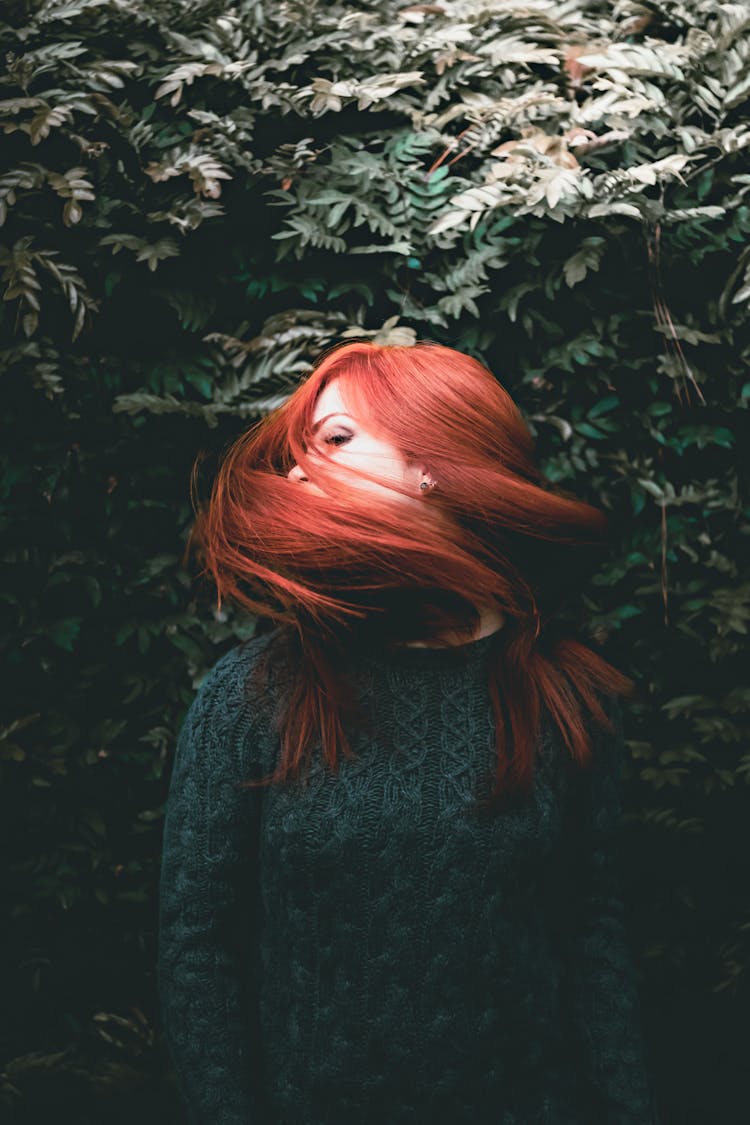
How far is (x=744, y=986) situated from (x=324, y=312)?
6.09 ft

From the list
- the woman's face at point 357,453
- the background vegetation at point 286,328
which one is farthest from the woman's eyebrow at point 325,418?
the background vegetation at point 286,328

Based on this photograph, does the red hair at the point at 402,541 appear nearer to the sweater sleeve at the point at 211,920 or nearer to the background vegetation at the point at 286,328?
the sweater sleeve at the point at 211,920

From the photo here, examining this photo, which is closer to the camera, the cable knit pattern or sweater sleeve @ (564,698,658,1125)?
the cable knit pattern

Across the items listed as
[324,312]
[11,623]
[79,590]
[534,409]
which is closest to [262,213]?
[324,312]

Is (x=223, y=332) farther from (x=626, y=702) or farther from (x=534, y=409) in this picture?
(x=626, y=702)

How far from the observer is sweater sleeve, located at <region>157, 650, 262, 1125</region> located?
1.18 meters

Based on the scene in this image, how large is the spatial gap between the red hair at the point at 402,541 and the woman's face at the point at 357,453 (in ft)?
0.04

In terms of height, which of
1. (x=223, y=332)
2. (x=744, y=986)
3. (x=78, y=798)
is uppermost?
(x=223, y=332)

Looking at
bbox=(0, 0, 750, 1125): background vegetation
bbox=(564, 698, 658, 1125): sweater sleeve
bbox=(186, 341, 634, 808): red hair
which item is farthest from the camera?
bbox=(0, 0, 750, 1125): background vegetation

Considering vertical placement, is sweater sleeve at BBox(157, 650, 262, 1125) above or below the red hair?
below

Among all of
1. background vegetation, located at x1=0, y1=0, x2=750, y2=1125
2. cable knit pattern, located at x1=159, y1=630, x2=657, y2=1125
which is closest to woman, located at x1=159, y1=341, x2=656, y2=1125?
cable knit pattern, located at x1=159, y1=630, x2=657, y2=1125

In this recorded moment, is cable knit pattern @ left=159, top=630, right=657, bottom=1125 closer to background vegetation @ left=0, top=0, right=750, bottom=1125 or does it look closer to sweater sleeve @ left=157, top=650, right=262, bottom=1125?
sweater sleeve @ left=157, top=650, right=262, bottom=1125

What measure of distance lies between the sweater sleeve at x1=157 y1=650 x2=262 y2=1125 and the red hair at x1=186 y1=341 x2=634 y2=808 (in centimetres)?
9

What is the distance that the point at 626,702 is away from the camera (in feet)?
6.74
